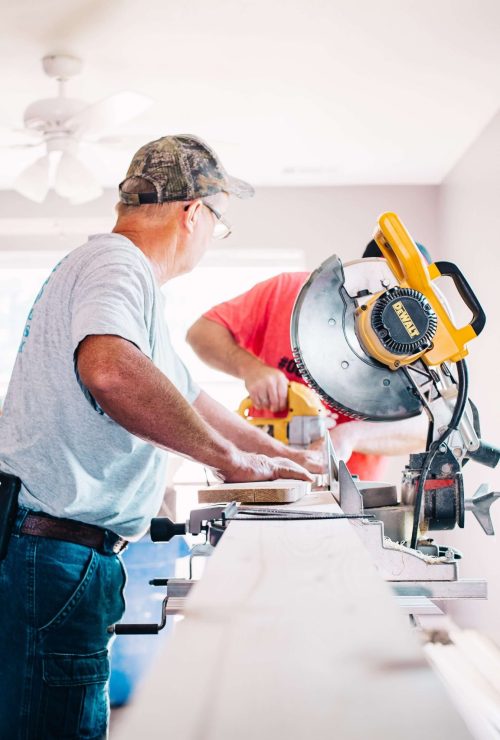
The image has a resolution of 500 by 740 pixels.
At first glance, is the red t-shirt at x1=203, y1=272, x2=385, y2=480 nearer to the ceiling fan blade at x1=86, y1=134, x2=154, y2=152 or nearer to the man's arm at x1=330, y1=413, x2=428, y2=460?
the man's arm at x1=330, y1=413, x2=428, y2=460

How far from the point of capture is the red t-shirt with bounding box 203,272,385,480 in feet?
8.33

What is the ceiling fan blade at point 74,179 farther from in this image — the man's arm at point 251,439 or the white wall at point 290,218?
the man's arm at point 251,439

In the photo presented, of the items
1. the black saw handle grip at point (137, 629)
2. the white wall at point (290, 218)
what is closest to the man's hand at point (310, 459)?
the black saw handle grip at point (137, 629)

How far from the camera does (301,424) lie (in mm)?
2064

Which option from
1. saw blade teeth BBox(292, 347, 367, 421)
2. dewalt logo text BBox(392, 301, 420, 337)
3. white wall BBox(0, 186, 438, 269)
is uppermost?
white wall BBox(0, 186, 438, 269)

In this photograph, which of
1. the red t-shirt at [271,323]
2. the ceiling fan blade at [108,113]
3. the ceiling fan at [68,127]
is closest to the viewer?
the red t-shirt at [271,323]

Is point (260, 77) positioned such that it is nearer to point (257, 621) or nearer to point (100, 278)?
point (100, 278)

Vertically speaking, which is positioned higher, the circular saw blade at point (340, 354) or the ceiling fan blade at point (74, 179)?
the ceiling fan blade at point (74, 179)

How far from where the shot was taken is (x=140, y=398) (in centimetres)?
129

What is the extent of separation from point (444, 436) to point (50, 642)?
741mm

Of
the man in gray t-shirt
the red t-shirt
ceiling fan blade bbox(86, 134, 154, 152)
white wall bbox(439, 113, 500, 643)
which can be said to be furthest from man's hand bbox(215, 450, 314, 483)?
white wall bbox(439, 113, 500, 643)

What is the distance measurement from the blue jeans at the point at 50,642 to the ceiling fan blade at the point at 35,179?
294cm

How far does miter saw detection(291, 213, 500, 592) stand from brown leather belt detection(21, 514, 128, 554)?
0.47 metres

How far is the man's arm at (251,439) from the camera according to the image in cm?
178
